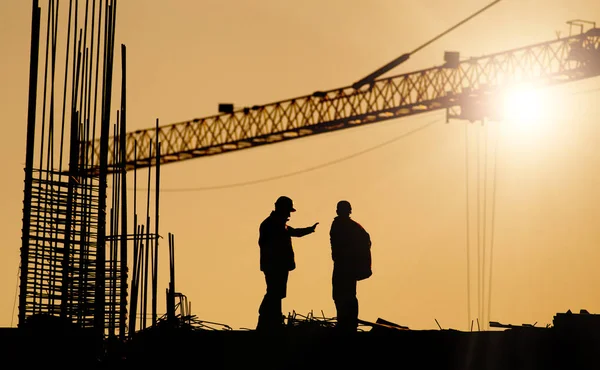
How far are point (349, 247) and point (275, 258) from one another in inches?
52.0

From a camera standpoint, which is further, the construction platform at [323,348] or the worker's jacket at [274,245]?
the worker's jacket at [274,245]

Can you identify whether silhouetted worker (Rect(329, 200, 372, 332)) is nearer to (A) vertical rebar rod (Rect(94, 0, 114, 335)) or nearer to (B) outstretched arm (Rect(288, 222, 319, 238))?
(B) outstretched arm (Rect(288, 222, 319, 238))

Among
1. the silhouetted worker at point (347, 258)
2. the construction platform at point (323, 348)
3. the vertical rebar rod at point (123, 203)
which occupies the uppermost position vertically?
the vertical rebar rod at point (123, 203)

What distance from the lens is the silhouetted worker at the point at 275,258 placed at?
91.8 ft

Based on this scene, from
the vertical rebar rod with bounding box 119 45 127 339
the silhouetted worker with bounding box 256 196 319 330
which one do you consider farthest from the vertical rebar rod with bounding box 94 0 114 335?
the silhouetted worker with bounding box 256 196 319 330

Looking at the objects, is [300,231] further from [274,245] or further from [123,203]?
[123,203]

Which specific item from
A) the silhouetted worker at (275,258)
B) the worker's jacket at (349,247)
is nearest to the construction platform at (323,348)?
the silhouetted worker at (275,258)

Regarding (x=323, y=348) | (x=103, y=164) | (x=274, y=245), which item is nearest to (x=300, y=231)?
(x=274, y=245)

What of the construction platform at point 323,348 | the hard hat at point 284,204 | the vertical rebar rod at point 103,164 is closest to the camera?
the construction platform at point 323,348

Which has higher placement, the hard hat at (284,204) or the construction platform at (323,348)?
the hard hat at (284,204)

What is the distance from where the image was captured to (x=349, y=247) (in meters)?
28.2

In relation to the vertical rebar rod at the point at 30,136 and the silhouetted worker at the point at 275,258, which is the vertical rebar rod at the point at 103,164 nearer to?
the vertical rebar rod at the point at 30,136

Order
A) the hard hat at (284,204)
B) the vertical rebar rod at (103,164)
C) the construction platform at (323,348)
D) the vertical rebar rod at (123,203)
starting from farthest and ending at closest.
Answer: the vertical rebar rod at (123,203)
the vertical rebar rod at (103,164)
the hard hat at (284,204)
the construction platform at (323,348)

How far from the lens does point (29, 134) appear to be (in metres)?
29.3
